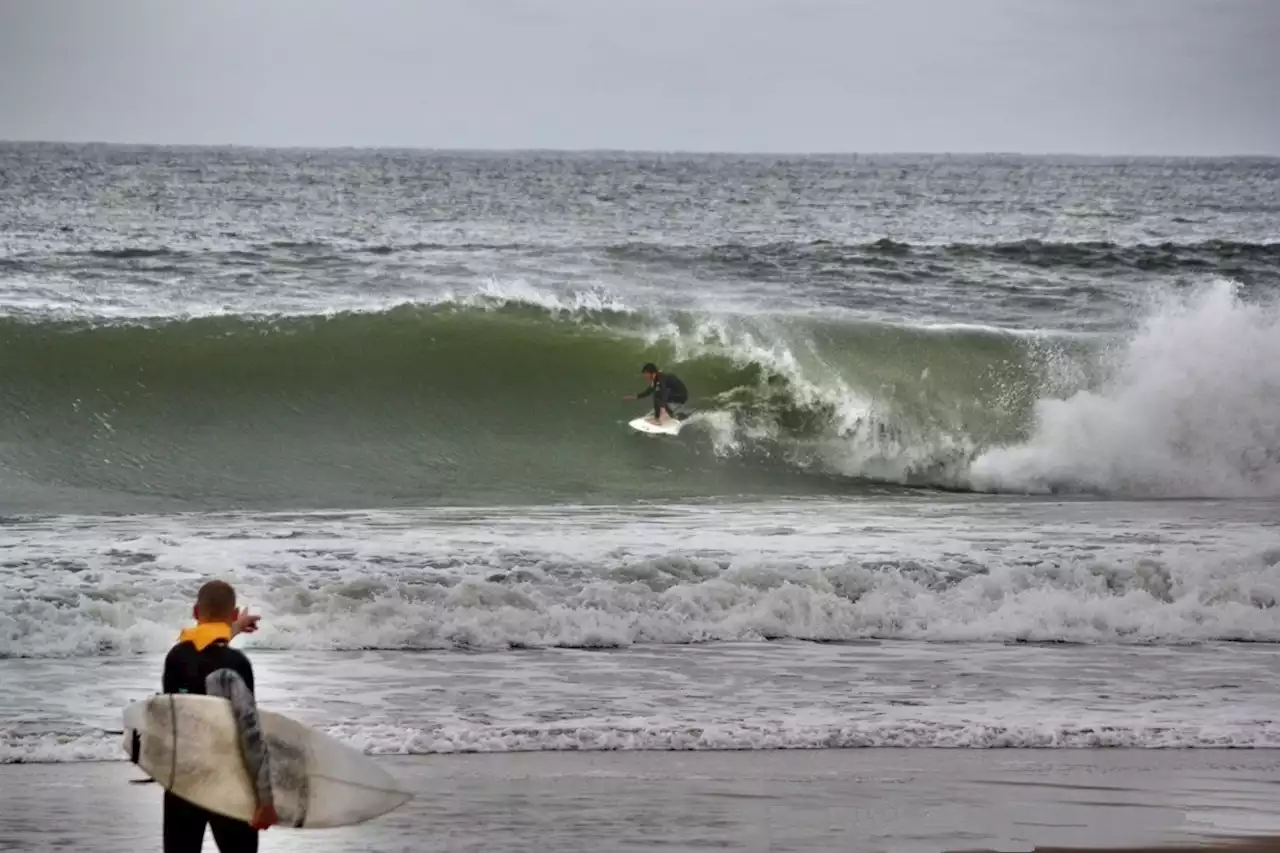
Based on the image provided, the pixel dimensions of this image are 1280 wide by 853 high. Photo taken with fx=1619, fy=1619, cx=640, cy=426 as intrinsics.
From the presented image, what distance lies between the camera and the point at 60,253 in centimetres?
2277

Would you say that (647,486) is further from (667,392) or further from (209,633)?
(209,633)

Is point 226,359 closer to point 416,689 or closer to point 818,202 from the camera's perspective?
point 416,689

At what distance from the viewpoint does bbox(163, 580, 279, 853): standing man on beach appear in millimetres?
3539

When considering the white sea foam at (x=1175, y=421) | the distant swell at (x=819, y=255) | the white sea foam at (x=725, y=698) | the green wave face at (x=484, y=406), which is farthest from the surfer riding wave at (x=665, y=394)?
the distant swell at (x=819, y=255)

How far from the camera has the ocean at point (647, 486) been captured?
21.7 feet

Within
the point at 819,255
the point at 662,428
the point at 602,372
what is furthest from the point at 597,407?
the point at 819,255

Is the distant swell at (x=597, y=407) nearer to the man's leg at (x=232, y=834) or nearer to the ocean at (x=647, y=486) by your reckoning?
the ocean at (x=647, y=486)

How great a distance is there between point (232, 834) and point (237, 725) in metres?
0.32

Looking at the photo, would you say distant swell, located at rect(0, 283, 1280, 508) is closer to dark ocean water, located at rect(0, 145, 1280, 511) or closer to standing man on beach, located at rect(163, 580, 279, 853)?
dark ocean water, located at rect(0, 145, 1280, 511)

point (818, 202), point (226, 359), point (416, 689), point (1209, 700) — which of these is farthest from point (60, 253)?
point (818, 202)

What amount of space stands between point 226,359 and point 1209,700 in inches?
423

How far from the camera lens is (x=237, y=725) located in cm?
354

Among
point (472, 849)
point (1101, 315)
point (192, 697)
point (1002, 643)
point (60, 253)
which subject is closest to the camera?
point (192, 697)

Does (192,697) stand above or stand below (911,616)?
above
